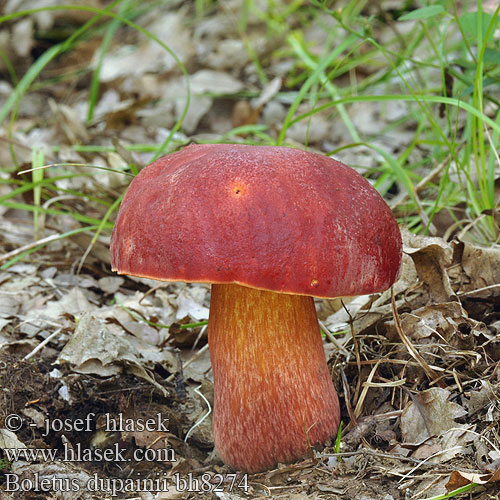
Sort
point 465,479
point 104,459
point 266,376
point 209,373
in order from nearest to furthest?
point 465,479 < point 266,376 < point 104,459 < point 209,373

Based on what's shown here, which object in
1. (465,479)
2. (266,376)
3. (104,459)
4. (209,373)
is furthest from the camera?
(209,373)

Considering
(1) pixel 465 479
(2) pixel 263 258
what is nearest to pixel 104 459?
(2) pixel 263 258

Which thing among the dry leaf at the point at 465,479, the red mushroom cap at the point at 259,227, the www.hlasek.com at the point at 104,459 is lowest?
the www.hlasek.com at the point at 104,459

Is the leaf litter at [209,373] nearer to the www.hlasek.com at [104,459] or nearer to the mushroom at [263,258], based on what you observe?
the www.hlasek.com at [104,459]

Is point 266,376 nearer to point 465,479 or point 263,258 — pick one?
point 263,258

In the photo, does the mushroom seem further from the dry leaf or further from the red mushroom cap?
the dry leaf

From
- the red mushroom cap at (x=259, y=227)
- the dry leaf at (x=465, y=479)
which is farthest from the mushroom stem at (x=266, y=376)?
the dry leaf at (x=465, y=479)

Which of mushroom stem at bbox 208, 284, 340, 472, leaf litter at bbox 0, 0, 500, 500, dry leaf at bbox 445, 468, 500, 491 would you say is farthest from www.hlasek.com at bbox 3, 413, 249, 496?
dry leaf at bbox 445, 468, 500, 491

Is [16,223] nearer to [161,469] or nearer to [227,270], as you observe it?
[161,469]
